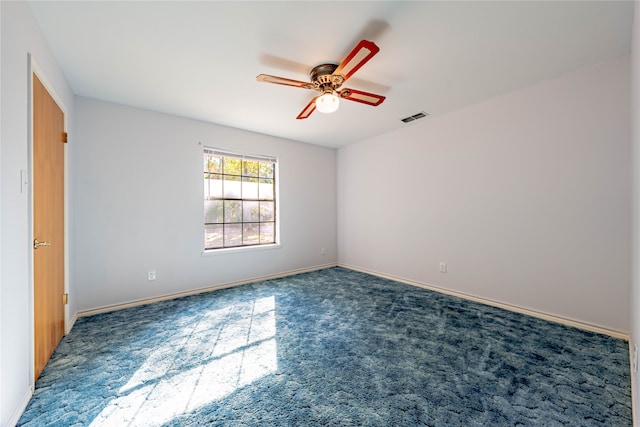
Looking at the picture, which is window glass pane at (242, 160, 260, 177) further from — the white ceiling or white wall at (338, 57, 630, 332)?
white wall at (338, 57, 630, 332)

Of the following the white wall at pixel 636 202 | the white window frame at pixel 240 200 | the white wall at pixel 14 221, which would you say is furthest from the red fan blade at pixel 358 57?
the white window frame at pixel 240 200

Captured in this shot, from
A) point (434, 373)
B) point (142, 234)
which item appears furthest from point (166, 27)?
point (434, 373)

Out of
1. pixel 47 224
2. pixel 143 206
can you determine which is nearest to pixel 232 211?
pixel 143 206

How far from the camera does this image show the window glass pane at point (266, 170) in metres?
4.51

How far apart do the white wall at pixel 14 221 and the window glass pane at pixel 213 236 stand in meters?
2.28

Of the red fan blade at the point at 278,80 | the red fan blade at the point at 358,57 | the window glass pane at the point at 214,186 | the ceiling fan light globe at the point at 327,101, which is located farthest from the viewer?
the window glass pane at the point at 214,186

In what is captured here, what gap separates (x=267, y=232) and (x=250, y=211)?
0.49 metres

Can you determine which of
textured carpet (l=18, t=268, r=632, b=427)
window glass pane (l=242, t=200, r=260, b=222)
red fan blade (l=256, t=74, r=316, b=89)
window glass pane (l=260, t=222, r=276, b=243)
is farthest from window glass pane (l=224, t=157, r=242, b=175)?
red fan blade (l=256, t=74, r=316, b=89)

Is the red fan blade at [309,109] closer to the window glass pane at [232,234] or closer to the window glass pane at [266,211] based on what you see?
the window glass pane at [266,211]

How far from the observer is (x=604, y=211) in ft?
7.94

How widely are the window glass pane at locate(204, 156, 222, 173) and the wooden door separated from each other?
5.41 ft

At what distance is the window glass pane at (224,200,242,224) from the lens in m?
4.11

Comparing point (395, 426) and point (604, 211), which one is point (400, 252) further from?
point (395, 426)

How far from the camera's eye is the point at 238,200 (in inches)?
166
